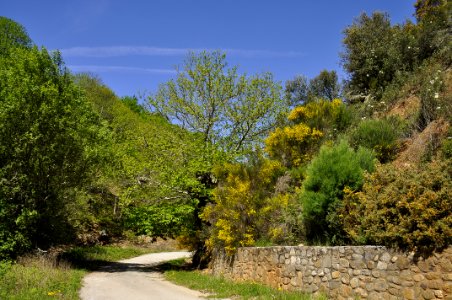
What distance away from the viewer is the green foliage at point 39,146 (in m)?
17.0

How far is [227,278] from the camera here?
16.2 metres

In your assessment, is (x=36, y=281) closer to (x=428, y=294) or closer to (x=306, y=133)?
(x=428, y=294)

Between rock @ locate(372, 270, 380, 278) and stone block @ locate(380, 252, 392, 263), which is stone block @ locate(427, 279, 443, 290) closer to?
stone block @ locate(380, 252, 392, 263)

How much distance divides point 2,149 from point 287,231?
1198 cm

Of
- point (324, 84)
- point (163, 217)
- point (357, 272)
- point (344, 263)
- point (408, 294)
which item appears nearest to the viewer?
point (408, 294)

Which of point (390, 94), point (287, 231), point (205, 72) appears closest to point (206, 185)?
point (205, 72)

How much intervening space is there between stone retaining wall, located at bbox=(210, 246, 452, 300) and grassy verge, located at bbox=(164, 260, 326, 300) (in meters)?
0.46

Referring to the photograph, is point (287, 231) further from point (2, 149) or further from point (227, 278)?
point (2, 149)

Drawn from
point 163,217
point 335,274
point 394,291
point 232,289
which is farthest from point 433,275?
point 163,217

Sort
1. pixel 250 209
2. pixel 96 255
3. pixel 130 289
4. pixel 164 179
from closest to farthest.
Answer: pixel 130 289 → pixel 250 209 → pixel 164 179 → pixel 96 255

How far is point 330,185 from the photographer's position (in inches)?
459

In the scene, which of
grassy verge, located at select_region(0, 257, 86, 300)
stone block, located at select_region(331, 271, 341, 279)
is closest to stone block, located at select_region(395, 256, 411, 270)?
stone block, located at select_region(331, 271, 341, 279)

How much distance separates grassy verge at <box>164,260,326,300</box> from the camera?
35.9 ft

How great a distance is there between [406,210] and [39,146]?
49.2 feet
